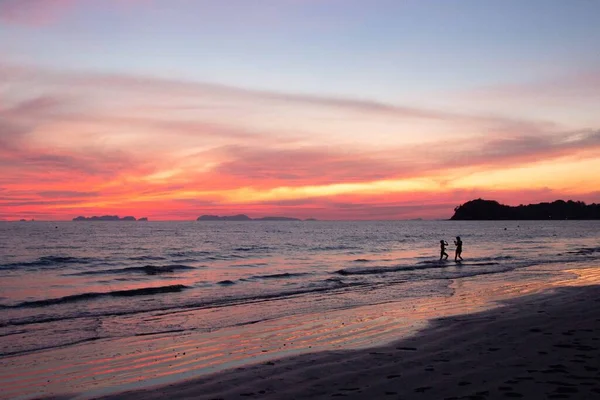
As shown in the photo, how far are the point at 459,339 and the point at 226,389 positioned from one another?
606cm

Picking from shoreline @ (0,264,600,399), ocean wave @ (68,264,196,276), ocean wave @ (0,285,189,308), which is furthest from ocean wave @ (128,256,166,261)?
shoreline @ (0,264,600,399)

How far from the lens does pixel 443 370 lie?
8.85 m

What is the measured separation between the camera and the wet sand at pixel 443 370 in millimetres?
7641

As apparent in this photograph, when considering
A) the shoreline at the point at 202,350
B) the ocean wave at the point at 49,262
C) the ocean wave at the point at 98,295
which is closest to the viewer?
the shoreline at the point at 202,350

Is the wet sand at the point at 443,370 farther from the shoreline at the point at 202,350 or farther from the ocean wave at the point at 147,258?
the ocean wave at the point at 147,258

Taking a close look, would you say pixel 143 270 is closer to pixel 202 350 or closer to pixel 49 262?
pixel 49 262

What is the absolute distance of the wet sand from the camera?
25.1 ft

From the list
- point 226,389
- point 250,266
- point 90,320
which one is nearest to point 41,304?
point 90,320

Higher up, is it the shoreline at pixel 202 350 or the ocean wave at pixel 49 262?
the shoreline at pixel 202 350

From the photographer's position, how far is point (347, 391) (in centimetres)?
792

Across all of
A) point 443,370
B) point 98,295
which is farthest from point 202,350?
point 98,295

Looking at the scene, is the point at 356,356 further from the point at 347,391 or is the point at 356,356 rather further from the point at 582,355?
the point at 582,355

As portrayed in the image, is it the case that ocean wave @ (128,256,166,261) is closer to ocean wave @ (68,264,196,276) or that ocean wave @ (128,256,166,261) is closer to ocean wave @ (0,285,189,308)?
ocean wave @ (68,264,196,276)

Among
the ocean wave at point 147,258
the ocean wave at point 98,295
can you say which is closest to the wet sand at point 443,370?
the ocean wave at point 98,295
